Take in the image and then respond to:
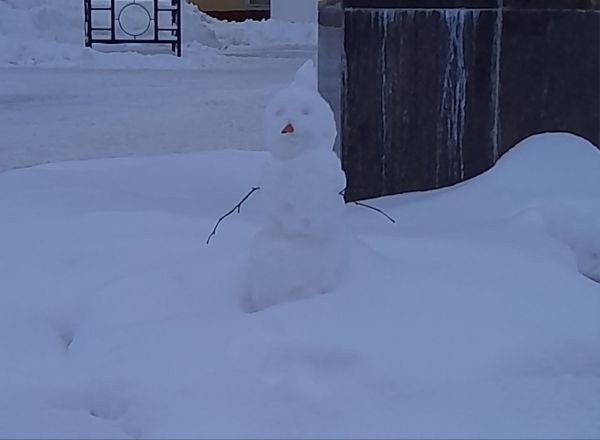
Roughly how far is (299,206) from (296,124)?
0.20m

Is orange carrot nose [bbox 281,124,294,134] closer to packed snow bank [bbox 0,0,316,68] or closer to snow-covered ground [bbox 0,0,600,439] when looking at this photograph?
snow-covered ground [bbox 0,0,600,439]

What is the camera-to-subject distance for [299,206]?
2.57 m

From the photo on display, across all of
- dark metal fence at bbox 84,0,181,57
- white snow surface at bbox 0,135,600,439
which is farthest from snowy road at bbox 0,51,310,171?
dark metal fence at bbox 84,0,181,57

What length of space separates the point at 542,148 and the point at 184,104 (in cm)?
551

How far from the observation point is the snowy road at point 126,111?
699 cm

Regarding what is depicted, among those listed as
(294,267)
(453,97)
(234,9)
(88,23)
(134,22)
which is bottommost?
(234,9)

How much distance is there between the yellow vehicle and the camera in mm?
27672

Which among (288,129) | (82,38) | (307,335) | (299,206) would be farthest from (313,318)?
(82,38)

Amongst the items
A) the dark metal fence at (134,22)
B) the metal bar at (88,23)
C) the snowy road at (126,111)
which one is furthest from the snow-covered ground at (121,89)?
the metal bar at (88,23)

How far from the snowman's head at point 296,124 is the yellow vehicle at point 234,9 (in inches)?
998

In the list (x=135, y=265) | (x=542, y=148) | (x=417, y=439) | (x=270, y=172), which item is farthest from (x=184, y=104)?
(x=417, y=439)

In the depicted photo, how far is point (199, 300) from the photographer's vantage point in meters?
2.84

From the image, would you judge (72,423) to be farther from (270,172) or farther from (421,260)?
(421,260)

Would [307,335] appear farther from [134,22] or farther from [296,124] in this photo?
[134,22]
